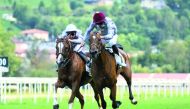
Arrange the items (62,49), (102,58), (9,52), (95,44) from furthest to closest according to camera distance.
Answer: (9,52), (62,49), (102,58), (95,44)

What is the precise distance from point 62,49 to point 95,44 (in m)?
2.17

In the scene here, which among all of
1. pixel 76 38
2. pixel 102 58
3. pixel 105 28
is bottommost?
pixel 102 58

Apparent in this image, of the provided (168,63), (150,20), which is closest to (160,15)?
(150,20)

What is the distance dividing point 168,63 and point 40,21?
2814 inches

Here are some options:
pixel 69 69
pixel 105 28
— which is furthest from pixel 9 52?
pixel 105 28

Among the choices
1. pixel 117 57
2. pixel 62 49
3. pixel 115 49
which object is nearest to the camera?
pixel 115 49

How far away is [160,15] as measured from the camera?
619 ft

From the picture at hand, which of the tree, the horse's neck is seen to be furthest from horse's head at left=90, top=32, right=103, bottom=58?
the tree

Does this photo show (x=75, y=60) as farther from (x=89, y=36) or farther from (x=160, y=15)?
(x=160, y=15)

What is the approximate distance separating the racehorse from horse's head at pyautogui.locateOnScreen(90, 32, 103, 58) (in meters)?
1.87

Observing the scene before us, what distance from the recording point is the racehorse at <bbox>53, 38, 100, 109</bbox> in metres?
23.7

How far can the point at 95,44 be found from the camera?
21.6 metres

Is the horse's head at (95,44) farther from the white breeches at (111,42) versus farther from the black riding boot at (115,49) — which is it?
the black riding boot at (115,49)

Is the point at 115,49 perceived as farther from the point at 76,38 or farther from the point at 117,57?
the point at 76,38
